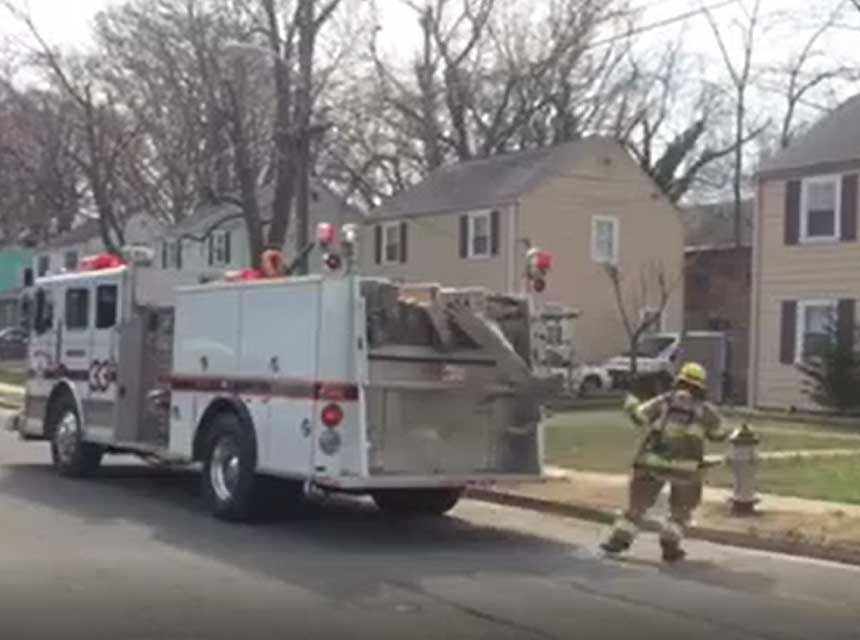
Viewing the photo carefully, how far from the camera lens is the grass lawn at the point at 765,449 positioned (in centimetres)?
1631

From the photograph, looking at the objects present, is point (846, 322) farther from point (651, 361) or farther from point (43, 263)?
point (43, 263)

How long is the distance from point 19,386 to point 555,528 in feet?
96.0

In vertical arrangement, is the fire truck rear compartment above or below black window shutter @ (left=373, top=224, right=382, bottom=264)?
below

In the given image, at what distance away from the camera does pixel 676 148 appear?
5941 centimetres

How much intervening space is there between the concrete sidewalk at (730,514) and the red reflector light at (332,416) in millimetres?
3046

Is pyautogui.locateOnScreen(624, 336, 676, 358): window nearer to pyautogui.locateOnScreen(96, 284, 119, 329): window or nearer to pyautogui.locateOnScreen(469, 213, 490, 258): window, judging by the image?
pyautogui.locateOnScreen(469, 213, 490, 258): window

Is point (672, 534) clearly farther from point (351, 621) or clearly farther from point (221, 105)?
point (221, 105)

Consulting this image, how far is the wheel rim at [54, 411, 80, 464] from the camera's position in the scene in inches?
669

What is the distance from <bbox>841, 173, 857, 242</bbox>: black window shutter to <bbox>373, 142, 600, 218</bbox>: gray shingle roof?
541 inches

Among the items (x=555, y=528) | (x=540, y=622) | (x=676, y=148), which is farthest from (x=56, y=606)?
(x=676, y=148)

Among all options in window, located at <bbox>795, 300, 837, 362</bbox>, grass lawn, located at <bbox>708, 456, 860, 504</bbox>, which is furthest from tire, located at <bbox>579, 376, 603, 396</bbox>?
grass lawn, located at <bbox>708, 456, 860, 504</bbox>

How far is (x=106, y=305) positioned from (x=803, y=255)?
18921 millimetres

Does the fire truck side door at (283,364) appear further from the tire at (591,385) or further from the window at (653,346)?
the window at (653,346)

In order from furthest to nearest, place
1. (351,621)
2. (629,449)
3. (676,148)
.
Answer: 1. (676,148)
2. (629,449)
3. (351,621)
